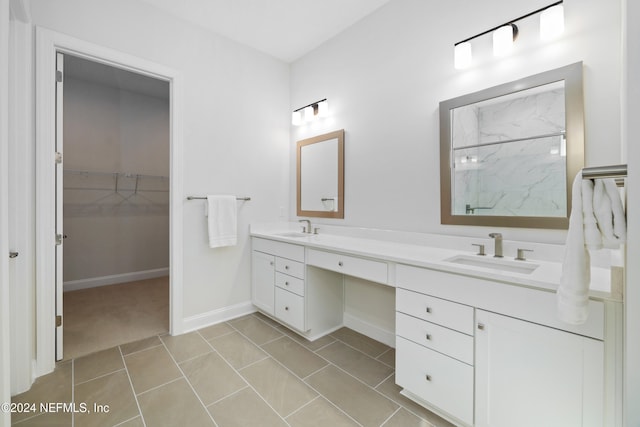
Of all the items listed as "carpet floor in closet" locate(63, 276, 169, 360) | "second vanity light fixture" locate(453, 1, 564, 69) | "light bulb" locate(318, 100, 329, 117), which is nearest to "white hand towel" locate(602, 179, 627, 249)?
"second vanity light fixture" locate(453, 1, 564, 69)

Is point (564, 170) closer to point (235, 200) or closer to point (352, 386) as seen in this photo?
point (352, 386)

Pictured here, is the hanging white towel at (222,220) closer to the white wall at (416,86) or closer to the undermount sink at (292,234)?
the undermount sink at (292,234)

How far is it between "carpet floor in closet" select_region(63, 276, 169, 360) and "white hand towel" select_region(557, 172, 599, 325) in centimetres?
273

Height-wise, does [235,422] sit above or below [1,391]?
below

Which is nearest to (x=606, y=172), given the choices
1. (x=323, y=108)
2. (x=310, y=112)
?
(x=323, y=108)

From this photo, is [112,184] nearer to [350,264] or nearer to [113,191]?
[113,191]

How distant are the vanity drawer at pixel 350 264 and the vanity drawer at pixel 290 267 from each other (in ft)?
0.38

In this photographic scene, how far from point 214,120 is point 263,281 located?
156 cm

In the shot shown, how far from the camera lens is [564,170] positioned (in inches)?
57.1

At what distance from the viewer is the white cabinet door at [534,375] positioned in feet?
3.35

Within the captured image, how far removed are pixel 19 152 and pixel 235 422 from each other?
1973 millimetres

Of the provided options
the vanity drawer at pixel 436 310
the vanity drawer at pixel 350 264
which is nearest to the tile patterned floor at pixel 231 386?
the vanity drawer at pixel 436 310

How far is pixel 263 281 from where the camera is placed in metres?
2.69

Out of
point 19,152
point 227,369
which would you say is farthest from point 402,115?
point 19,152
